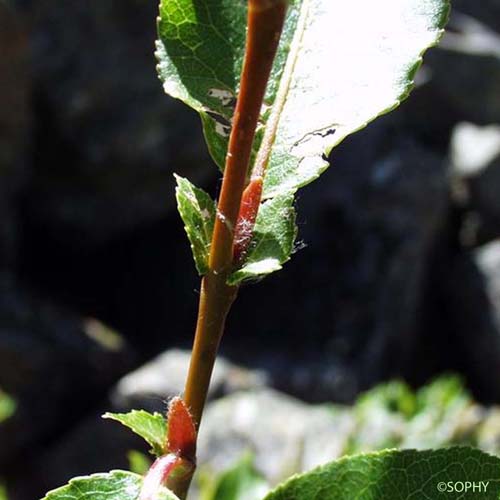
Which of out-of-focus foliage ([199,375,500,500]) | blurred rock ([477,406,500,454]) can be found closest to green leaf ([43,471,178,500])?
out-of-focus foliage ([199,375,500,500])

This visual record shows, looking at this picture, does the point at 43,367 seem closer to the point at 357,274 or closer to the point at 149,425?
the point at 357,274

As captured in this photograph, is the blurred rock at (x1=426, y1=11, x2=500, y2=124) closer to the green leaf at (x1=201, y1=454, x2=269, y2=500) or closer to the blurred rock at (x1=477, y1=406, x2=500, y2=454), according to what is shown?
the blurred rock at (x1=477, y1=406, x2=500, y2=454)

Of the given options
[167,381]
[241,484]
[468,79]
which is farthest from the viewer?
[468,79]

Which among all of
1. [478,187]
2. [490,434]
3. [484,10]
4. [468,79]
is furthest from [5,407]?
[484,10]

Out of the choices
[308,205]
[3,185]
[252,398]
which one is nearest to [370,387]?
[252,398]

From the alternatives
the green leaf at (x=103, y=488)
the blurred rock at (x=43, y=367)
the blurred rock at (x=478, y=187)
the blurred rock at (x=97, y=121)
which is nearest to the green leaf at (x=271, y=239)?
the green leaf at (x=103, y=488)

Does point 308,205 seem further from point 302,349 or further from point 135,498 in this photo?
point 135,498
